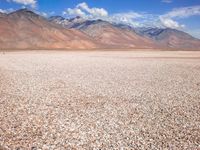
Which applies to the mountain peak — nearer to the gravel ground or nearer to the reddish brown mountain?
the reddish brown mountain

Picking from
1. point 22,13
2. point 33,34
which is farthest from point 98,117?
point 22,13

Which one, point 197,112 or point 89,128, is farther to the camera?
point 197,112

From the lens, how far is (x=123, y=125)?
1112cm

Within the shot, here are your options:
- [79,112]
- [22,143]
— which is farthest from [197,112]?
[22,143]

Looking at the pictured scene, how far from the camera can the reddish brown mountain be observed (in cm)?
12794

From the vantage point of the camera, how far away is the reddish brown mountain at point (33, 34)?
127938 millimetres

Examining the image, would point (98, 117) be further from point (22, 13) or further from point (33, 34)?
point (22, 13)

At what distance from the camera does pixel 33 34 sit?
→ 138m

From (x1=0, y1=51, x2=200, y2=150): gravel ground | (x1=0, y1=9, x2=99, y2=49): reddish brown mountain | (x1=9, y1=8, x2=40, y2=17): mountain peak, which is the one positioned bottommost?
(x1=0, y1=51, x2=200, y2=150): gravel ground

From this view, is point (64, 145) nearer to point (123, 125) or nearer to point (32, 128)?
point (32, 128)

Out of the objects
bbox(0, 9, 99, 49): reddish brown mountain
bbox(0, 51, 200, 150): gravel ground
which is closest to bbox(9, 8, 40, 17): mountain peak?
bbox(0, 9, 99, 49): reddish brown mountain

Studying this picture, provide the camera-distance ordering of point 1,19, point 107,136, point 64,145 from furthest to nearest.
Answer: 1. point 1,19
2. point 107,136
3. point 64,145

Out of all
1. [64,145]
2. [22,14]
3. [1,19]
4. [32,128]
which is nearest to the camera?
[64,145]

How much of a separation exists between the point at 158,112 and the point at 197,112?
69.5 inches
